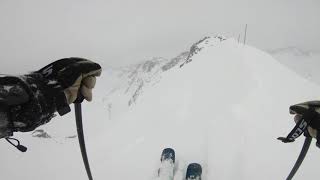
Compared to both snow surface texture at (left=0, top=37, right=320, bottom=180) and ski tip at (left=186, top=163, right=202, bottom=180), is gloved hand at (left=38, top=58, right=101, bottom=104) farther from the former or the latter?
snow surface texture at (left=0, top=37, right=320, bottom=180)

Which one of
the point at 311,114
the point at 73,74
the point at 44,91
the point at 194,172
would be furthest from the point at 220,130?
the point at 44,91

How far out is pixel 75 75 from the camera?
3.26 meters

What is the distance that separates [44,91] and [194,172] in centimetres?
333

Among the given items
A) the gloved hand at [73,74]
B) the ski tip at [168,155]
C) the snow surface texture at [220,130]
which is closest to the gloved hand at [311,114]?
the snow surface texture at [220,130]

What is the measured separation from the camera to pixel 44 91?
321 cm

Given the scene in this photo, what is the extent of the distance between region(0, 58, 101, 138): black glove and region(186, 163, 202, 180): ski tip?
2.79m

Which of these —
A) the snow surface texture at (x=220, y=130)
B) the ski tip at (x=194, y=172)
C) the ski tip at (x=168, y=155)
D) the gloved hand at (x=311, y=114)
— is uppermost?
the gloved hand at (x=311, y=114)

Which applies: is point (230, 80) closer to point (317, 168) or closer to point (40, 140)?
point (317, 168)

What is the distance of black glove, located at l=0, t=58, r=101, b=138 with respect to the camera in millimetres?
3031

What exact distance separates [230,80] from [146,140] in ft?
19.0

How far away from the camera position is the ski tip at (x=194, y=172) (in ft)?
17.6

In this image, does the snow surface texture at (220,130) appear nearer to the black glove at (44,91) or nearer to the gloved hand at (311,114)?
the gloved hand at (311,114)

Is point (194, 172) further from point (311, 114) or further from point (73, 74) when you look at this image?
point (73, 74)

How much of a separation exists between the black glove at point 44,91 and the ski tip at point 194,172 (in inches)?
110
